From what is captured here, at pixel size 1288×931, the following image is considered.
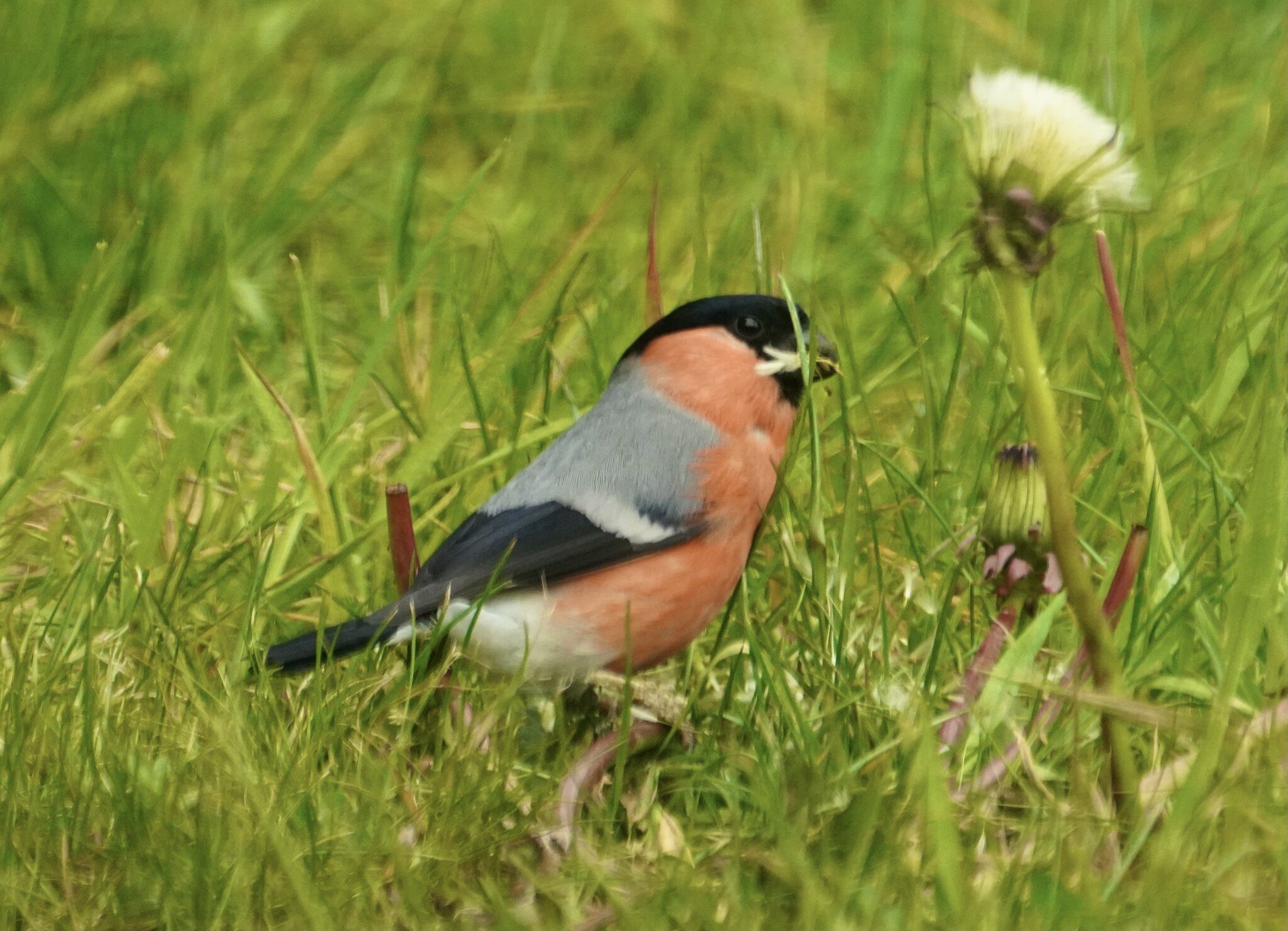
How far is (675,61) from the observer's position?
4711 millimetres

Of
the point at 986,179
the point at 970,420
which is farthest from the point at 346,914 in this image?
the point at 970,420

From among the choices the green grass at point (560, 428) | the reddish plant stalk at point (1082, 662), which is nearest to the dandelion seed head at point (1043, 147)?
the green grass at point (560, 428)

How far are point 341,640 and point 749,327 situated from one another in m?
0.98

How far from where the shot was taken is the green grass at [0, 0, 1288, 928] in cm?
190

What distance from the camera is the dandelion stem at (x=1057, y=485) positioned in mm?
1657

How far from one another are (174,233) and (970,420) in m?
2.13

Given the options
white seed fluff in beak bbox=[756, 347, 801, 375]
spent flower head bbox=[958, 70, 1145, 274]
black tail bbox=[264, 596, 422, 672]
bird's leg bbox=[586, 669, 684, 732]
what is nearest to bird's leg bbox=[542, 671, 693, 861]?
bird's leg bbox=[586, 669, 684, 732]

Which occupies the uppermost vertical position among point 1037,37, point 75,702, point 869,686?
point 1037,37

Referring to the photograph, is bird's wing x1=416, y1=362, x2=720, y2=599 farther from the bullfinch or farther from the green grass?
the green grass

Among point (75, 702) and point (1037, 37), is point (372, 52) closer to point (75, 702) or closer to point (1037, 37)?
point (1037, 37)

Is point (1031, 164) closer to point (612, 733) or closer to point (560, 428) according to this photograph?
point (612, 733)

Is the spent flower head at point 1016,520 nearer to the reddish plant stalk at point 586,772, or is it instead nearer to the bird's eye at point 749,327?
the reddish plant stalk at point 586,772

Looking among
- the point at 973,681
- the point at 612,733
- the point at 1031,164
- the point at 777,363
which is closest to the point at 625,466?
the point at 777,363

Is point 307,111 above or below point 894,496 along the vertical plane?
above
